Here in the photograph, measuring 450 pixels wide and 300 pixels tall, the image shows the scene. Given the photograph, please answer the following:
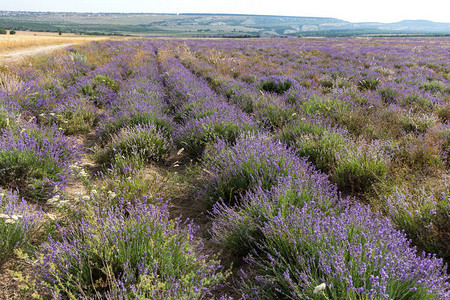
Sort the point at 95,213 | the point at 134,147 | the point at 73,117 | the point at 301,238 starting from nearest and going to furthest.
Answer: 1. the point at 301,238
2. the point at 95,213
3. the point at 134,147
4. the point at 73,117

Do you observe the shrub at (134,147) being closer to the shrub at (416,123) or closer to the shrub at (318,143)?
the shrub at (318,143)

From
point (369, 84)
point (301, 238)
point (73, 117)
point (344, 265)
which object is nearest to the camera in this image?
point (344, 265)

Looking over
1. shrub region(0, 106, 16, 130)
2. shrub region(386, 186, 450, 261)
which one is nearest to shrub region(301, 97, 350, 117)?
shrub region(386, 186, 450, 261)

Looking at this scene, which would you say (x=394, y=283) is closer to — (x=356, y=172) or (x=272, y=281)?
(x=272, y=281)

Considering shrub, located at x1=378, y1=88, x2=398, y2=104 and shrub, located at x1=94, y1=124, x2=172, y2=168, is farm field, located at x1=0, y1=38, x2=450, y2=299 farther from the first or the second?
shrub, located at x1=378, y1=88, x2=398, y2=104

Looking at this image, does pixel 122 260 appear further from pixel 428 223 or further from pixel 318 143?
pixel 318 143

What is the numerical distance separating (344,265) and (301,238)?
0.40 m

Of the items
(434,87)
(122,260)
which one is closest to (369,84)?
(434,87)

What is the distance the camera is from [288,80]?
8.73m

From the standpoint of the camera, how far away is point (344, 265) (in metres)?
1.45

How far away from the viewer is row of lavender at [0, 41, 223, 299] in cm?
179

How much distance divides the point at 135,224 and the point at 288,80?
7768 millimetres

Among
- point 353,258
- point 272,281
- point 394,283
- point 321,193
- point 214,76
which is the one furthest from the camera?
point 214,76

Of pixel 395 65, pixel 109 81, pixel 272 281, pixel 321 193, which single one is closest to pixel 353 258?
pixel 272 281
